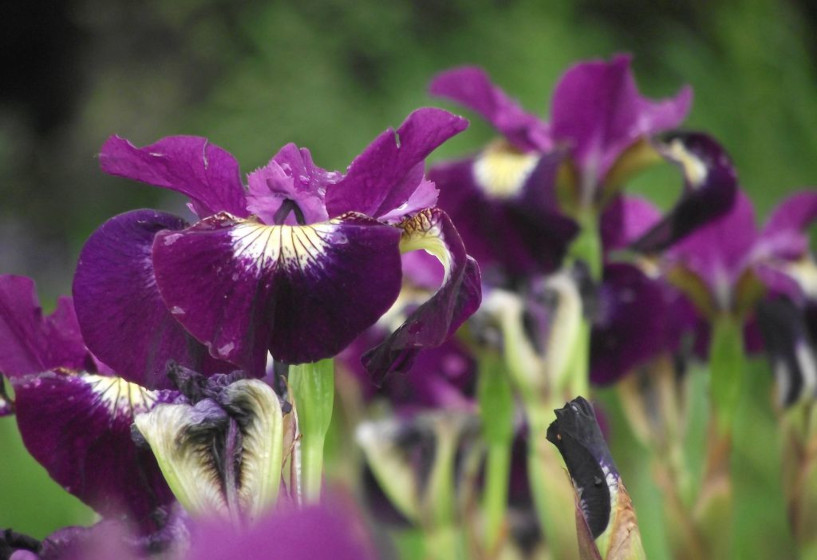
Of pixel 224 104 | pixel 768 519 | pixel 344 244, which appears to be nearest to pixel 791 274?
pixel 344 244

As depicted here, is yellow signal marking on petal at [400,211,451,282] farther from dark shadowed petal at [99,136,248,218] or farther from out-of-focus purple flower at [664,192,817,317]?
out-of-focus purple flower at [664,192,817,317]

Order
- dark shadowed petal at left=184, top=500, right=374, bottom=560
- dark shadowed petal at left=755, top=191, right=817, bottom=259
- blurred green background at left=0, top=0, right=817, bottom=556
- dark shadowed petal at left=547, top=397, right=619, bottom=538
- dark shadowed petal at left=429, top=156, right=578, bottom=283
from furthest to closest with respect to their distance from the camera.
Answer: blurred green background at left=0, top=0, right=817, bottom=556
dark shadowed petal at left=755, top=191, right=817, bottom=259
dark shadowed petal at left=429, top=156, right=578, bottom=283
dark shadowed petal at left=547, top=397, right=619, bottom=538
dark shadowed petal at left=184, top=500, right=374, bottom=560

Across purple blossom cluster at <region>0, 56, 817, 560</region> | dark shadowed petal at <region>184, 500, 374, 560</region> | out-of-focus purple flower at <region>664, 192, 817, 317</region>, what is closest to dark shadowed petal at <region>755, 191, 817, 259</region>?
out-of-focus purple flower at <region>664, 192, 817, 317</region>

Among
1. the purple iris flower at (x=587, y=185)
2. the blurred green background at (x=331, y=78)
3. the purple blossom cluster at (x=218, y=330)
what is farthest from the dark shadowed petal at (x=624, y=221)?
the blurred green background at (x=331, y=78)

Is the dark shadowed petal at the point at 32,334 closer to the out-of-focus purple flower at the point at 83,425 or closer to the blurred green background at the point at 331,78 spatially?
the out-of-focus purple flower at the point at 83,425

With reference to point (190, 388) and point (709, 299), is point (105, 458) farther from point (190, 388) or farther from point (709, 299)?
point (709, 299)

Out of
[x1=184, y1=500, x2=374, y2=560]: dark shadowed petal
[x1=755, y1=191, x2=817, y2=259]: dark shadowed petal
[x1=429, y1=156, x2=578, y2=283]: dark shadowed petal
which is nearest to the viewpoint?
[x1=184, y1=500, x2=374, y2=560]: dark shadowed petal

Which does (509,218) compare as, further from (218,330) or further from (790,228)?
(218,330)
